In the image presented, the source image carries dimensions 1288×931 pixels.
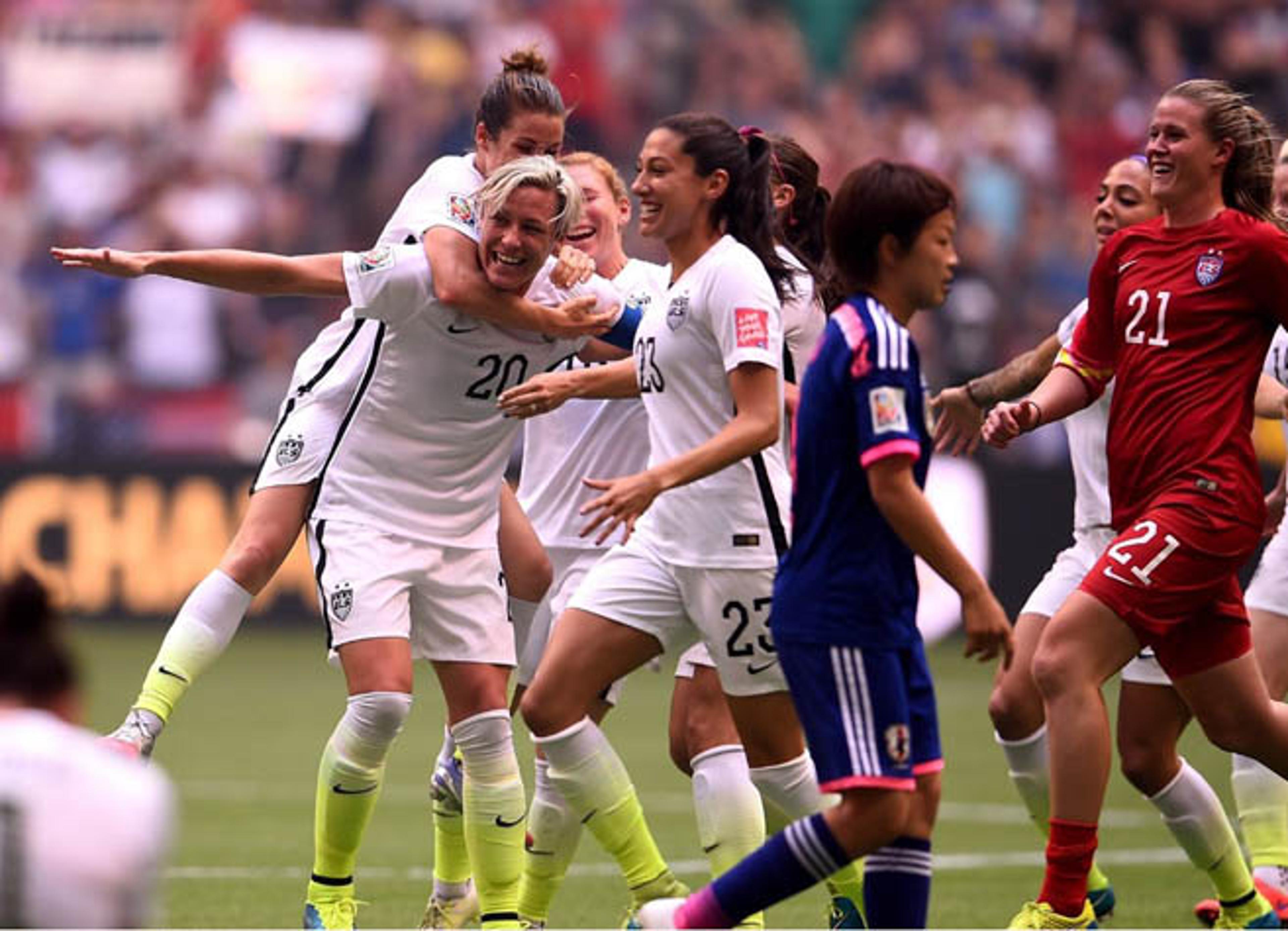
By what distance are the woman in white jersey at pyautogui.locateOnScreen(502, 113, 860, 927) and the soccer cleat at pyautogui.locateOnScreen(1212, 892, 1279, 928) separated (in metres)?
1.50

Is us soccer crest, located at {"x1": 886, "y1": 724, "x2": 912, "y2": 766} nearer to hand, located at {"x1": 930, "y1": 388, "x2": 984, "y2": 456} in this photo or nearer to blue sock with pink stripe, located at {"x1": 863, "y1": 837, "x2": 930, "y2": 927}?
blue sock with pink stripe, located at {"x1": 863, "y1": 837, "x2": 930, "y2": 927}

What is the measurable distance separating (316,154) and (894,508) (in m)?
16.3

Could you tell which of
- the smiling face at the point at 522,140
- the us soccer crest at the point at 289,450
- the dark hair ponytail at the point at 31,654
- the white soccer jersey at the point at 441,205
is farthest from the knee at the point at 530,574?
the dark hair ponytail at the point at 31,654

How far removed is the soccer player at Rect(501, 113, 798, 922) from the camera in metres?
6.79

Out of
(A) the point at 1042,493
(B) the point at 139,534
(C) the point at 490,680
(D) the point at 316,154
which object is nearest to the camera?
(C) the point at 490,680

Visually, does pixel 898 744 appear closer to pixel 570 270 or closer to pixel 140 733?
pixel 570 270

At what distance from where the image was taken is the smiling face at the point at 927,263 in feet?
19.5

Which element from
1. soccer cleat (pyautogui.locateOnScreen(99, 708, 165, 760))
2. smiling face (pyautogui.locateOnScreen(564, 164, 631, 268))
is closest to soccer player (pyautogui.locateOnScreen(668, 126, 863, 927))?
smiling face (pyautogui.locateOnScreen(564, 164, 631, 268))

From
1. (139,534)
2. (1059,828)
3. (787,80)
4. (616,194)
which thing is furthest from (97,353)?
(1059,828)

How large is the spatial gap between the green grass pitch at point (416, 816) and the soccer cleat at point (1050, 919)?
40.1 inches

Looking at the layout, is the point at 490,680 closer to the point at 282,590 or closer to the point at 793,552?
the point at 793,552

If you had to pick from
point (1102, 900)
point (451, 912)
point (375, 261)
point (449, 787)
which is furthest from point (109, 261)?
point (1102, 900)

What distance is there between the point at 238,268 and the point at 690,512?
1522 millimetres

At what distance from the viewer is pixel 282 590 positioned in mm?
18734
